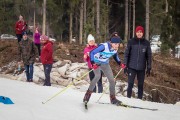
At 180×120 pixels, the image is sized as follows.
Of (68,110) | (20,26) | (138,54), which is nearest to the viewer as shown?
(68,110)

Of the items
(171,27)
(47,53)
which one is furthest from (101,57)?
(171,27)

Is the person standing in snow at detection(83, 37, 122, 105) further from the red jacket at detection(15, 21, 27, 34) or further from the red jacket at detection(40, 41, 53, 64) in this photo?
the red jacket at detection(15, 21, 27, 34)

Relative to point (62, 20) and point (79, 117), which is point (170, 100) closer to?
point (79, 117)

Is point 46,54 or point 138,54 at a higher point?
point 138,54

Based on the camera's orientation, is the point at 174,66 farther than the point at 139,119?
Yes

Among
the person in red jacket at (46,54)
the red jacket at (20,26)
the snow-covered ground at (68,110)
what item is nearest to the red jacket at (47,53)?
the person in red jacket at (46,54)

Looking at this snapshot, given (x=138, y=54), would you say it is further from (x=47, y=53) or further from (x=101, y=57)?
(x=47, y=53)

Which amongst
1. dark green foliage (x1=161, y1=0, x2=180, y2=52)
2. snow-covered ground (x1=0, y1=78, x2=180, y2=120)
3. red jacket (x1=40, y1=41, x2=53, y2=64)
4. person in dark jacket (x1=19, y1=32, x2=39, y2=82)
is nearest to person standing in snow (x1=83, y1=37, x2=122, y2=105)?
snow-covered ground (x1=0, y1=78, x2=180, y2=120)

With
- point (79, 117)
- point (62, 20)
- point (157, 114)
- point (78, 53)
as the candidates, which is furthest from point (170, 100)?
point (62, 20)

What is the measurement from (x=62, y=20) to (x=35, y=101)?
106 ft

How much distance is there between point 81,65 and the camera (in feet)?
59.1

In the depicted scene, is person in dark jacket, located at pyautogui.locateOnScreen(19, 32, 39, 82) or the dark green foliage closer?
person in dark jacket, located at pyautogui.locateOnScreen(19, 32, 39, 82)

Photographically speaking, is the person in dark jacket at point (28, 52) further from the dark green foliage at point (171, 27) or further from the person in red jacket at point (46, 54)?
the dark green foliage at point (171, 27)

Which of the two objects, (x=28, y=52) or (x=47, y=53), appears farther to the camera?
(x=28, y=52)
